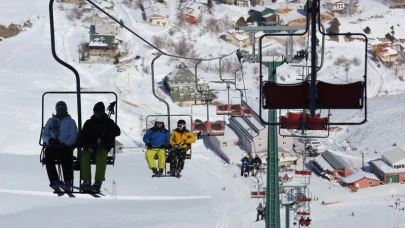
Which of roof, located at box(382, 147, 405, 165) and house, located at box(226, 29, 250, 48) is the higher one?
house, located at box(226, 29, 250, 48)

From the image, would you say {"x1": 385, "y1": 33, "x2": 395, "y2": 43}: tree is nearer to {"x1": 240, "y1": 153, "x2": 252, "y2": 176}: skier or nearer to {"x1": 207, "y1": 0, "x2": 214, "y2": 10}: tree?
{"x1": 207, "y1": 0, "x2": 214, "y2": 10}: tree

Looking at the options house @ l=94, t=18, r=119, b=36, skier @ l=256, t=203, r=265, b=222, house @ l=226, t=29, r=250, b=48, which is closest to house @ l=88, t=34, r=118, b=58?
house @ l=94, t=18, r=119, b=36

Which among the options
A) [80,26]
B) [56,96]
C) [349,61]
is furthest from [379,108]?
[80,26]

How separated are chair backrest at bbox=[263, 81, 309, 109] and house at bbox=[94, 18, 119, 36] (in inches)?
1472

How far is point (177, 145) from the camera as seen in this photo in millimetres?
7938

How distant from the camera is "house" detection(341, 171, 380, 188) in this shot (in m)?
21.8

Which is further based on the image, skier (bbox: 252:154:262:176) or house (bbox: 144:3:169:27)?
house (bbox: 144:3:169:27)

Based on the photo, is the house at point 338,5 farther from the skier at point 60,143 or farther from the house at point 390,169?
the skier at point 60,143

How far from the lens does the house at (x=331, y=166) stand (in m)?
22.5

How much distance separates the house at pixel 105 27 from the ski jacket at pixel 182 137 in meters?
33.9

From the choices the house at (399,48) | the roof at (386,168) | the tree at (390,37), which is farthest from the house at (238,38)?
the roof at (386,168)

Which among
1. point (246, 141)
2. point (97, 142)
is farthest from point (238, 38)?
point (97, 142)

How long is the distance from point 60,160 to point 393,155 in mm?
19763

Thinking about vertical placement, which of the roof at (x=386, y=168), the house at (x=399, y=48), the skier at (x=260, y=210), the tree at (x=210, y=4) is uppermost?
the tree at (x=210, y=4)
